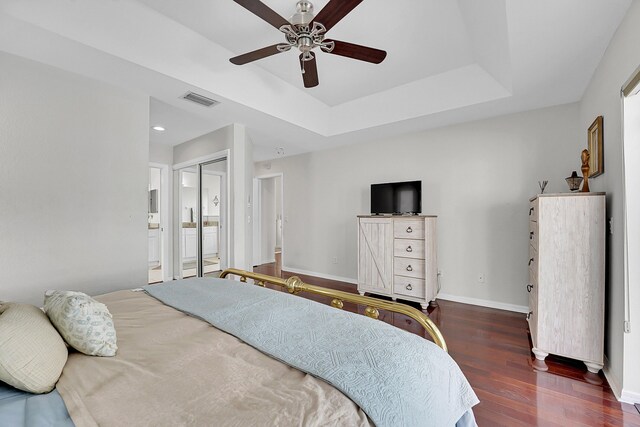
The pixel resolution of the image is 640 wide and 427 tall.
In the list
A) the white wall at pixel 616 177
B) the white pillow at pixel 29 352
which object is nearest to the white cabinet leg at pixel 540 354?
the white wall at pixel 616 177

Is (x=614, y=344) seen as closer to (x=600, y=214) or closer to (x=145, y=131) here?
(x=600, y=214)

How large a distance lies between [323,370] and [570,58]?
2.92m

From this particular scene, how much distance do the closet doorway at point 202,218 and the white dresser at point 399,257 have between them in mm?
1985

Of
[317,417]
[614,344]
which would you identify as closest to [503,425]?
[614,344]

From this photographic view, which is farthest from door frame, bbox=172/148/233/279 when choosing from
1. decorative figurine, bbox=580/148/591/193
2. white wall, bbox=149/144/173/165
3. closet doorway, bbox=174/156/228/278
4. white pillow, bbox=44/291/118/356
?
decorative figurine, bbox=580/148/591/193

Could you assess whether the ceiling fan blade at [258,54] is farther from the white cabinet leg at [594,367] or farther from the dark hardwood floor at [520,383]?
the white cabinet leg at [594,367]

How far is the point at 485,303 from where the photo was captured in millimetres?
3502

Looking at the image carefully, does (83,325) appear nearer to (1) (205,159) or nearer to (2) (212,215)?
(1) (205,159)

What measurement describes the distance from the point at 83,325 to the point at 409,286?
3.29 m

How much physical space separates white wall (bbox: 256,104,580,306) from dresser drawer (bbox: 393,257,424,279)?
20.1 inches

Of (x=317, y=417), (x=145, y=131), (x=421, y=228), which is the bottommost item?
(x=317, y=417)

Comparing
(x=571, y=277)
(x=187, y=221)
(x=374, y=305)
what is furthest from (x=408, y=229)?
(x=187, y=221)

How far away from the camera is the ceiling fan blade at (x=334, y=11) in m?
1.60

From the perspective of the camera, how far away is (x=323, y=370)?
36.2 inches
